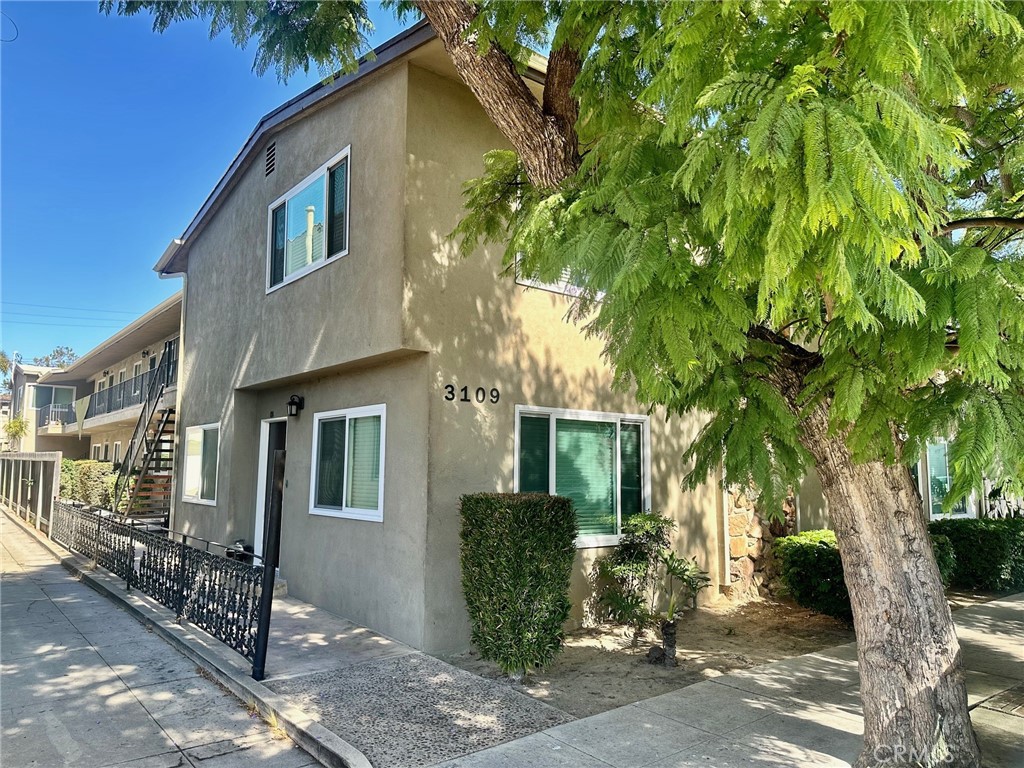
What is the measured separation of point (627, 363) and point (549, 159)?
2347 millimetres

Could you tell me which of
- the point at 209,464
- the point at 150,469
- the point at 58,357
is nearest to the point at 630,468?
the point at 209,464

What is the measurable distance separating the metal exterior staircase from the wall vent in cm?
757

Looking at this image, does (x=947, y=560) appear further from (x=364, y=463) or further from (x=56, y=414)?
(x=56, y=414)

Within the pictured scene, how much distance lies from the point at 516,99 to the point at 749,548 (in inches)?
321

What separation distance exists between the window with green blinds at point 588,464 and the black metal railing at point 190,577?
3168 mm

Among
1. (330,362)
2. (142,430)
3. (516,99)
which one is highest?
(516,99)

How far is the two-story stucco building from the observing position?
7.19 metres

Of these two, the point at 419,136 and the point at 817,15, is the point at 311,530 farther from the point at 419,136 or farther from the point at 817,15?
the point at 817,15

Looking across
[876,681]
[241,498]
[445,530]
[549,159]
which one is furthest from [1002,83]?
[241,498]

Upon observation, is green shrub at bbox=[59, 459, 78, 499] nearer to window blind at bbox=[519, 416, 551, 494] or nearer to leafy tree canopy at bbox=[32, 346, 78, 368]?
window blind at bbox=[519, 416, 551, 494]

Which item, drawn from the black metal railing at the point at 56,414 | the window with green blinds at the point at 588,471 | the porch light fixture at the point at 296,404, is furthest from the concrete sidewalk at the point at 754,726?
the black metal railing at the point at 56,414

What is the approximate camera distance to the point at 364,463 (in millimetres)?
8289

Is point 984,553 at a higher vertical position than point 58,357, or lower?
lower

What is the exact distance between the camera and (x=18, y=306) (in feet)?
178
